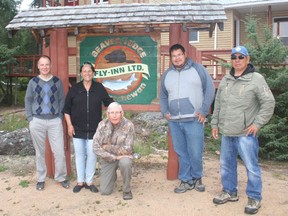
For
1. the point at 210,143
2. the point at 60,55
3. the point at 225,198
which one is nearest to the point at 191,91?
the point at 225,198

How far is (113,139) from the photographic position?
485 centimetres

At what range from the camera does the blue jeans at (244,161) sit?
418 cm

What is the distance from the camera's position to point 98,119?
5.11 meters

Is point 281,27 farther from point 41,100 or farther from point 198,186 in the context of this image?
point 41,100

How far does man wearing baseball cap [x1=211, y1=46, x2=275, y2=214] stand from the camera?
407 cm

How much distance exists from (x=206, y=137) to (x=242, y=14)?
26.7 feet

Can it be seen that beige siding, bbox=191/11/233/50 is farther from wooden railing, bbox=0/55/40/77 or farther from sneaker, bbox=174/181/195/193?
sneaker, bbox=174/181/195/193

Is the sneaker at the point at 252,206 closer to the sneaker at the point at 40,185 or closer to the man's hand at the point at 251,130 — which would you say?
the man's hand at the point at 251,130

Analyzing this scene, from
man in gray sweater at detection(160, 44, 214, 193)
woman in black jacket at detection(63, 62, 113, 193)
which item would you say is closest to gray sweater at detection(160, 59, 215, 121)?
man in gray sweater at detection(160, 44, 214, 193)

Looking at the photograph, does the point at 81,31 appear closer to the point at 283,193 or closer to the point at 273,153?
the point at 283,193

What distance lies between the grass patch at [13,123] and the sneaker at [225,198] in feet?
27.3

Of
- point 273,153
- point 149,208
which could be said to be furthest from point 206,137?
point 149,208

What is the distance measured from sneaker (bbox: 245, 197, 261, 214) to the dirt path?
7cm

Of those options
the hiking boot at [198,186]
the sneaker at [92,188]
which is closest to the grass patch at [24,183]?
the sneaker at [92,188]
